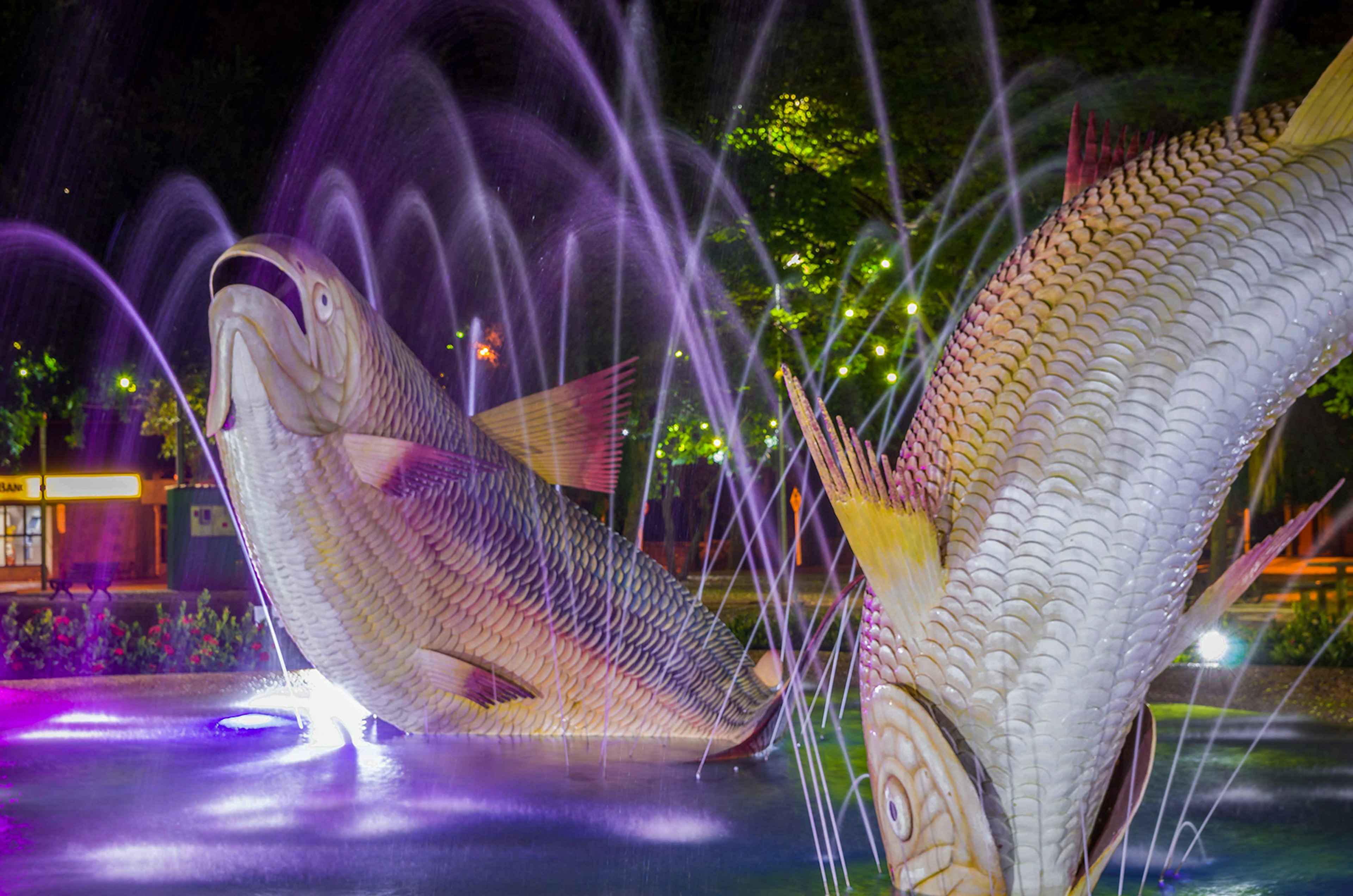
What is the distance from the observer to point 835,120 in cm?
1434

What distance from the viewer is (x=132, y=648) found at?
1037 cm

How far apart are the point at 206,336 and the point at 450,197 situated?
10.7ft

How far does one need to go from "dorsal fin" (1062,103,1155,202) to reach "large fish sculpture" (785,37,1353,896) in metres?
0.20

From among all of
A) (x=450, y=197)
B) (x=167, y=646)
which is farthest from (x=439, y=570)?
(x=450, y=197)

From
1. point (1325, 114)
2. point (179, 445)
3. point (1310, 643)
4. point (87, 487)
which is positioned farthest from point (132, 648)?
point (87, 487)

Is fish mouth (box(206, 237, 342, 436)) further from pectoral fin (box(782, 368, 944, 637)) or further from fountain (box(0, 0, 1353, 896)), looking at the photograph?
pectoral fin (box(782, 368, 944, 637))

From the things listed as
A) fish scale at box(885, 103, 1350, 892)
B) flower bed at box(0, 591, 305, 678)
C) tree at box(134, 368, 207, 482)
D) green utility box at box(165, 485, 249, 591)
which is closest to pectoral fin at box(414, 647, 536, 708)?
fish scale at box(885, 103, 1350, 892)

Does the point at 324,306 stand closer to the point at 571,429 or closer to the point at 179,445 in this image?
the point at 571,429

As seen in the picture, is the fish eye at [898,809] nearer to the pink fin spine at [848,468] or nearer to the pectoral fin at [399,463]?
the pink fin spine at [848,468]

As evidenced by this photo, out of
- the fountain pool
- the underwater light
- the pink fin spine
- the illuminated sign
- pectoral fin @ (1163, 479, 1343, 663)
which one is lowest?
the fountain pool

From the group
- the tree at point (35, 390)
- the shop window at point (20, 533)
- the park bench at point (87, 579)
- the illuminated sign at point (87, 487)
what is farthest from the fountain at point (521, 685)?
the shop window at point (20, 533)

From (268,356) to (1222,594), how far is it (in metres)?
4.06

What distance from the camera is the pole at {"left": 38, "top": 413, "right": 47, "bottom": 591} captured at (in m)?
23.9

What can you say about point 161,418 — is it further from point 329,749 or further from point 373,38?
point 329,749
